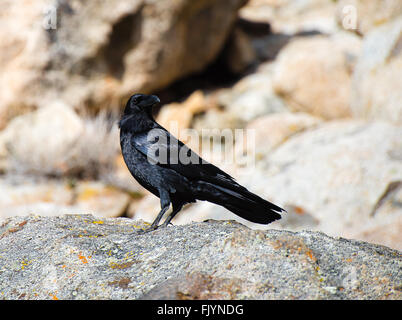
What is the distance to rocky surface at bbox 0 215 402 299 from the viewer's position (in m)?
3.36

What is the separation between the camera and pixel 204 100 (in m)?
14.8

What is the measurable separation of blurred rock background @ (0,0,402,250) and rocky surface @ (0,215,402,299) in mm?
4314

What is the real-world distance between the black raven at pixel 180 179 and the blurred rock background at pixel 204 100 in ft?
11.4

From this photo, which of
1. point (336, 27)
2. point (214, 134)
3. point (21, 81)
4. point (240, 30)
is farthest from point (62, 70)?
point (336, 27)

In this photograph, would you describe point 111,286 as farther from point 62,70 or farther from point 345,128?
point 62,70

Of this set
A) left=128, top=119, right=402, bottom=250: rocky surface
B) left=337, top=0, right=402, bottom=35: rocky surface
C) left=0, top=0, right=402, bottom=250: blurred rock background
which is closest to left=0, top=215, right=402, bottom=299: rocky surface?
left=128, top=119, right=402, bottom=250: rocky surface

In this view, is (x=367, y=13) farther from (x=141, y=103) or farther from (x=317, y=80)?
(x=141, y=103)

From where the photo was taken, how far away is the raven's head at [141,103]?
5480 mm

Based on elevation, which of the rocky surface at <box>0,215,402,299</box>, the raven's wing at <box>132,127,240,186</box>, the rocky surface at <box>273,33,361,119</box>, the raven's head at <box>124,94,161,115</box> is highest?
the raven's head at <box>124,94,161,115</box>

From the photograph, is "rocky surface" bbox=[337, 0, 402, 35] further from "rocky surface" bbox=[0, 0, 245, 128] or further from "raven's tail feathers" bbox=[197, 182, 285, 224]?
"raven's tail feathers" bbox=[197, 182, 285, 224]

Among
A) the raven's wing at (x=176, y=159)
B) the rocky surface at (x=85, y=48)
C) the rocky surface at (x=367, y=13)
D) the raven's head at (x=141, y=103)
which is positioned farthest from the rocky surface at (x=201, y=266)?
the rocky surface at (x=85, y=48)

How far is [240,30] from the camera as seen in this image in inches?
670

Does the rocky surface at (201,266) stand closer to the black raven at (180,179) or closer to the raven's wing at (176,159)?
the black raven at (180,179)
